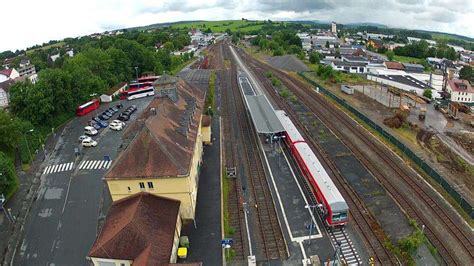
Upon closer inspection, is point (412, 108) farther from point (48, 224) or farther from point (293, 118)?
point (48, 224)

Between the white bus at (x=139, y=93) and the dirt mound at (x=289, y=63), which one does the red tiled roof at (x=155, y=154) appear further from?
the dirt mound at (x=289, y=63)

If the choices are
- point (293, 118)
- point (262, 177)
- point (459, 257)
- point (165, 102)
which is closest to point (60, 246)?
point (165, 102)

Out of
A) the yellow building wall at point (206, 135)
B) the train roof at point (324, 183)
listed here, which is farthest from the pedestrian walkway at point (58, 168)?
the train roof at point (324, 183)

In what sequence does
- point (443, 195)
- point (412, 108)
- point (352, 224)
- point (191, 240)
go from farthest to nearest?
point (412, 108) < point (443, 195) < point (352, 224) < point (191, 240)

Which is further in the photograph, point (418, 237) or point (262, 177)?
point (262, 177)

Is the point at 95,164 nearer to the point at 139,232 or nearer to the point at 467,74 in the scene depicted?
the point at 139,232

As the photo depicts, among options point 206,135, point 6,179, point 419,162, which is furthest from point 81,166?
point 419,162

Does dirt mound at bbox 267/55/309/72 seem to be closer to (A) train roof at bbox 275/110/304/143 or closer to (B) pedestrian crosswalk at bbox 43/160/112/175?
(A) train roof at bbox 275/110/304/143
